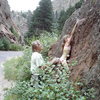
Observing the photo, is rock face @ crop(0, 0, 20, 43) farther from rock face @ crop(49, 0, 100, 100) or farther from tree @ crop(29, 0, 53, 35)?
rock face @ crop(49, 0, 100, 100)

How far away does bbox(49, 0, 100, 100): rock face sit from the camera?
4078mm

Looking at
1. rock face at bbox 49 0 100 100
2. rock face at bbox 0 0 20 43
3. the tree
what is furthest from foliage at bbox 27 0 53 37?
rock face at bbox 49 0 100 100

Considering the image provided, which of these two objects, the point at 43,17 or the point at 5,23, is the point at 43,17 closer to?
the point at 43,17

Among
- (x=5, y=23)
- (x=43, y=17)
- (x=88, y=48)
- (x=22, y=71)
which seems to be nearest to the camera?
(x=88, y=48)

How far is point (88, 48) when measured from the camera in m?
5.04

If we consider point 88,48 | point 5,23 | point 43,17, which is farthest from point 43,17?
point 88,48

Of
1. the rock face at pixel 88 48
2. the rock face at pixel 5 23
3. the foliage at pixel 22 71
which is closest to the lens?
the rock face at pixel 88 48

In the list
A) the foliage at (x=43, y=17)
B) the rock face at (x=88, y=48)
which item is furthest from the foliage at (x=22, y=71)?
the foliage at (x=43, y=17)

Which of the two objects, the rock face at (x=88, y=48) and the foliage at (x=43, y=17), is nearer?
the rock face at (x=88, y=48)

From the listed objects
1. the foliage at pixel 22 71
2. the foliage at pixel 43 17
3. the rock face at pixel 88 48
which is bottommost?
the foliage at pixel 22 71

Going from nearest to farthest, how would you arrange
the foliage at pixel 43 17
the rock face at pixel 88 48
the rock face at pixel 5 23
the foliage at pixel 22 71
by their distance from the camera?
the rock face at pixel 88 48, the foliage at pixel 22 71, the rock face at pixel 5 23, the foliage at pixel 43 17

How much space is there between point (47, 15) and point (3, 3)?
745cm

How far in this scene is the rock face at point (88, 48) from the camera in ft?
13.4

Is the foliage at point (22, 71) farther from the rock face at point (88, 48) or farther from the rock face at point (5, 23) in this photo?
the rock face at point (5, 23)
